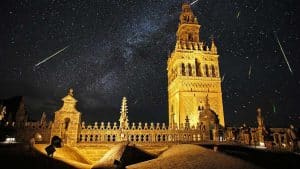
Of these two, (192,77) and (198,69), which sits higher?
(198,69)

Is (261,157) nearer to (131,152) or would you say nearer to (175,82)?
(131,152)

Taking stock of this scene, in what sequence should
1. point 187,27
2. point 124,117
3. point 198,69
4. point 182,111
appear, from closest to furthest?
point 124,117, point 182,111, point 198,69, point 187,27

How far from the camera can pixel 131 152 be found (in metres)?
19.0

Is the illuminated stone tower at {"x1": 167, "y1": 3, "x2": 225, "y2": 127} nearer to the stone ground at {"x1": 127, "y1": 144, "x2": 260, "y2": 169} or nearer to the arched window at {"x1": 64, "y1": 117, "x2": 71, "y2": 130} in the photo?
the arched window at {"x1": 64, "y1": 117, "x2": 71, "y2": 130}

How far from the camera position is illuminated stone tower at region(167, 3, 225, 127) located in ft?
151

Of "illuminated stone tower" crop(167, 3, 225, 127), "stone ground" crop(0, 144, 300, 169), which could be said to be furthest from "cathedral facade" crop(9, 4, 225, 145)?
"stone ground" crop(0, 144, 300, 169)

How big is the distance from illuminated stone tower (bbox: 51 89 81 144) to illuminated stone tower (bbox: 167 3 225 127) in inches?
944

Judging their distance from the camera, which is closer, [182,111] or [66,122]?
[66,122]

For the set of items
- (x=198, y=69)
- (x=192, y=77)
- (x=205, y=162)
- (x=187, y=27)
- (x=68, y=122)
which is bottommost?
(x=205, y=162)

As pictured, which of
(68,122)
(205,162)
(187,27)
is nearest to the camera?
(205,162)

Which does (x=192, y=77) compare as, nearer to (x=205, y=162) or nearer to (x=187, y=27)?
(x=187, y=27)

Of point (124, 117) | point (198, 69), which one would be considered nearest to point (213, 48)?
point (198, 69)

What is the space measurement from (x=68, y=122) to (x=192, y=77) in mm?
30750

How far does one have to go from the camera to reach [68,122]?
2453 cm
